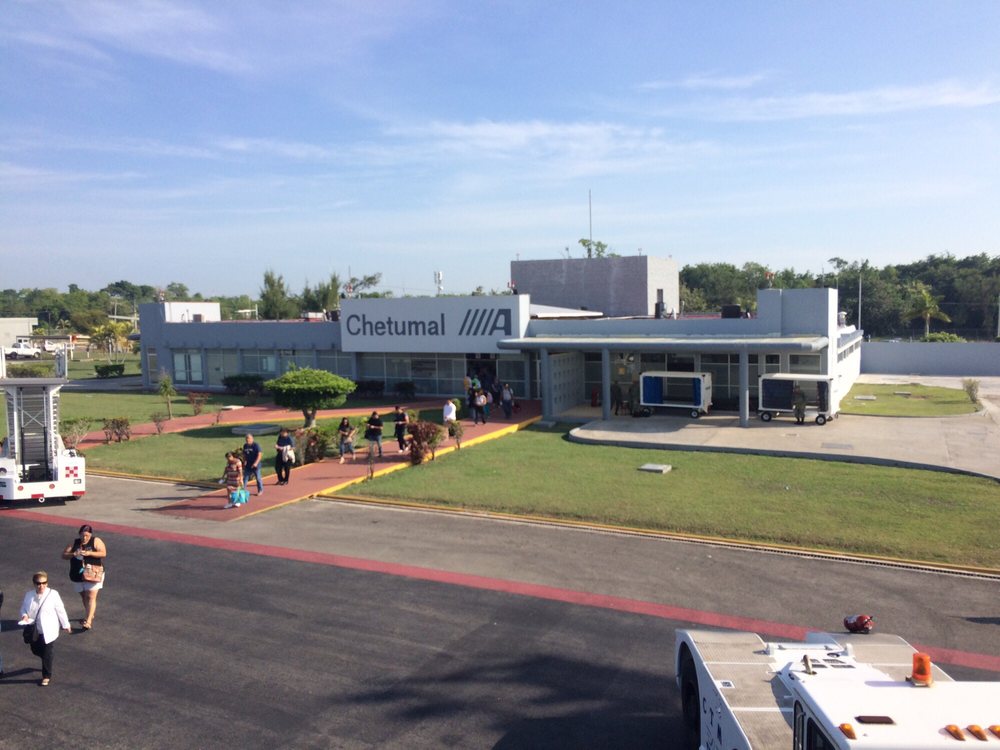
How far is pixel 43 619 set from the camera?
9516 mm

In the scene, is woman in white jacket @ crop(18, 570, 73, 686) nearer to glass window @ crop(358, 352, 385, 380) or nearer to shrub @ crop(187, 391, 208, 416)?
shrub @ crop(187, 391, 208, 416)

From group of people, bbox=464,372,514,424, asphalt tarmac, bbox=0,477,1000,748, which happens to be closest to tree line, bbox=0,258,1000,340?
group of people, bbox=464,372,514,424

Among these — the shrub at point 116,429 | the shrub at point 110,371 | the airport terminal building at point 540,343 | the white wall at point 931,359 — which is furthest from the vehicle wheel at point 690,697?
the shrub at point 110,371

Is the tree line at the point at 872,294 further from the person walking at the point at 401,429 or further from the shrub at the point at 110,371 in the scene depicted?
the person walking at the point at 401,429

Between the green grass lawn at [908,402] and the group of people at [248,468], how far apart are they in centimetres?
2083

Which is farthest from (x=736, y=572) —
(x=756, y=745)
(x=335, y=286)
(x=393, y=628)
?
(x=335, y=286)

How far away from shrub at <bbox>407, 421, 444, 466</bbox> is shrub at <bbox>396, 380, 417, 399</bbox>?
14.2 meters

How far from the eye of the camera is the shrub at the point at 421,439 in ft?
71.9

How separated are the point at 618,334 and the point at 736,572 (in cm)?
1956

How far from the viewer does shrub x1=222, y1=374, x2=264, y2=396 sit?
131ft

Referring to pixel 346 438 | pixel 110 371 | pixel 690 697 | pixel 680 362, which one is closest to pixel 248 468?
pixel 346 438

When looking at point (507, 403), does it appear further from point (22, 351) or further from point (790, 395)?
point (22, 351)

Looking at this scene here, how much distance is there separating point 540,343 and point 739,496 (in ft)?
42.9

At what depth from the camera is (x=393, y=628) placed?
11.0 meters
